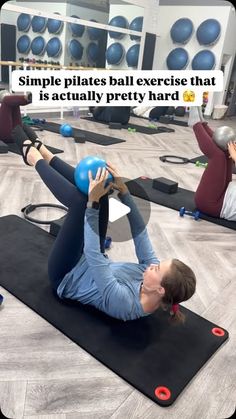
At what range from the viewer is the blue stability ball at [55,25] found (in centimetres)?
627

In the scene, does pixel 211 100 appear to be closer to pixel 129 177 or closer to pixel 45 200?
pixel 129 177

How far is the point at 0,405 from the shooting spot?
112 cm

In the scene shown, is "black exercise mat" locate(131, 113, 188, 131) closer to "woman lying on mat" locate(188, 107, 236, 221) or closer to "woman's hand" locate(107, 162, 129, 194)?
"woman lying on mat" locate(188, 107, 236, 221)

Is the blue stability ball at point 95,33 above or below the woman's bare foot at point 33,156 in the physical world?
above

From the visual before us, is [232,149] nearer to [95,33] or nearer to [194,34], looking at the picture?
[95,33]

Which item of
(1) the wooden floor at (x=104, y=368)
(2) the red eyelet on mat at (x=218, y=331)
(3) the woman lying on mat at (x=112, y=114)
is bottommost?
(1) the wooden floor at (x=104, y=368)

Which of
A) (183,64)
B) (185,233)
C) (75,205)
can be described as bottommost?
(185,233)

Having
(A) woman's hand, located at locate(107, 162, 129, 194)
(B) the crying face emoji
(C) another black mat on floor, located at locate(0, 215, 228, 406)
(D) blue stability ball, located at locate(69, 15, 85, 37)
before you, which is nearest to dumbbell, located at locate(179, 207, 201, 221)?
(C) another black mat on floor, located at locate(0, 215, 228, 406)

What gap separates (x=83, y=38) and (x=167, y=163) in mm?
4481

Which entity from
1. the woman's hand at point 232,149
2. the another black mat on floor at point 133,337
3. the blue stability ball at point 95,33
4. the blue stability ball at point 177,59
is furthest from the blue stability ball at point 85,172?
the blue stability ball at point 177,59

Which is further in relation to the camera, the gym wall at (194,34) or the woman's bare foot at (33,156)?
the gym wall at (194,34)

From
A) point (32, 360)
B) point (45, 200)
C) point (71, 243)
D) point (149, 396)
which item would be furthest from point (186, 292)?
point (45, 200)

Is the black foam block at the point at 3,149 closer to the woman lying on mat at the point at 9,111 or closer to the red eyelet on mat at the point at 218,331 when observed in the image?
the woman lying on mat at the point at 9,111

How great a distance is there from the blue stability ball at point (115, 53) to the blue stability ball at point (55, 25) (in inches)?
65.7
